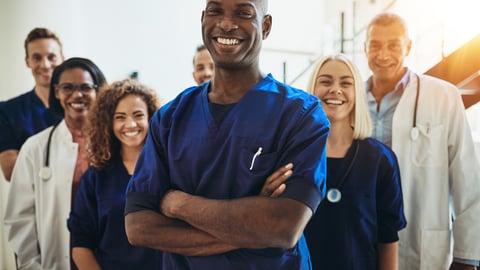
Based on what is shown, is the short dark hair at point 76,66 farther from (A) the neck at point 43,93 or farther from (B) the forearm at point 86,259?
(B) the forearm at point 86,259

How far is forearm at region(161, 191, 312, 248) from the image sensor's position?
37.8 inches

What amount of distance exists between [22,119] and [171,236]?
118 cm

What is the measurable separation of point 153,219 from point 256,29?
0.58 meters

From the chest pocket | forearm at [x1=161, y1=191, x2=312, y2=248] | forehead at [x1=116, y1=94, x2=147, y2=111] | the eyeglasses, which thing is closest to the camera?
forearm at [x1=161, y1=191, x2=312, y2=248]

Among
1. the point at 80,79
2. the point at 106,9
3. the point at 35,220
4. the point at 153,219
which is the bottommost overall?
the point at 35,220

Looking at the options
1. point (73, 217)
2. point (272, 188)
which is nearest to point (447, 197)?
point (272, 188)

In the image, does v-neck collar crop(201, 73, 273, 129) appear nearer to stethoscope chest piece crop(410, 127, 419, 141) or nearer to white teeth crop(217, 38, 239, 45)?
white teeth crop(217, 38, 239, 45)

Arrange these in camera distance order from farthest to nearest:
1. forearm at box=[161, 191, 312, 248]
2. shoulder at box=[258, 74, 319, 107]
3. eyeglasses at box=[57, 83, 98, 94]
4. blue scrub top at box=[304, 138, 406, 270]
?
eyeglasses at box=[57, 83, 98, 94] → blue scrub top at box=[304, 138, 406, 270] → shoulder at box=[258, 74, 319, 107] → forearm at box=[161, 191, 312, 248]

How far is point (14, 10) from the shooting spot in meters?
1.81

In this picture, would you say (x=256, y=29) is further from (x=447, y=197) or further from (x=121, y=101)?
(x=447, y=197)

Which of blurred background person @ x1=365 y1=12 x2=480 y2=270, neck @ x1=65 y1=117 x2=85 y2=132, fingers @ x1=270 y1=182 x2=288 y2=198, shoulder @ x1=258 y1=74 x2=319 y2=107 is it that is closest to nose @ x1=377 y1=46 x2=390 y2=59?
blurred background person @ x1=365 y1=12 x2=480 y2=270

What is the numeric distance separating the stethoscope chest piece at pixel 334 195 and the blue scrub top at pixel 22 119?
1254 millimetres

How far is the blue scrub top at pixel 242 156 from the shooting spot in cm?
103

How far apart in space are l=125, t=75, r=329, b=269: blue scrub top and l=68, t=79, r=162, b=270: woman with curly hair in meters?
0.46
